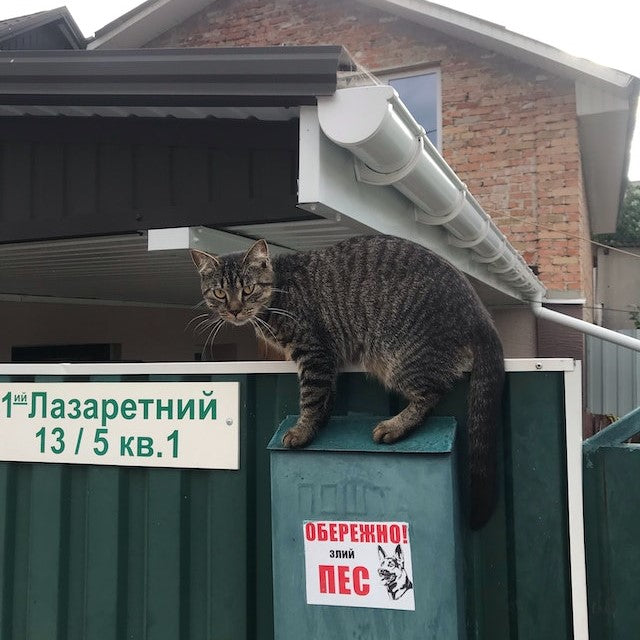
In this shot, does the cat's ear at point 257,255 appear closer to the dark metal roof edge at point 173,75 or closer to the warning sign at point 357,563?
the dark metal roof edge at point 173,75

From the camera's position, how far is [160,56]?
256 cm

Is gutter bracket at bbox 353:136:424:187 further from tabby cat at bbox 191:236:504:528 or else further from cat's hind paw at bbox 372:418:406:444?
cat's hind paw at bbox 372:418:406:444

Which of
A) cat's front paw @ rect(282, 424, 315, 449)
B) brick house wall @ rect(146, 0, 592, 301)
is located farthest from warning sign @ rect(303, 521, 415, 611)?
brick house wall @ rect(146, 0, 592, 301)

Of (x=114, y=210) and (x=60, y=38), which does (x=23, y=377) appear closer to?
(x=114, y=210)

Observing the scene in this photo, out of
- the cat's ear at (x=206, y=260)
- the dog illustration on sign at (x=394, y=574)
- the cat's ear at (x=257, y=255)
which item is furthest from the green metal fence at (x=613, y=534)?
the cat's ear at (x=206, y=260)

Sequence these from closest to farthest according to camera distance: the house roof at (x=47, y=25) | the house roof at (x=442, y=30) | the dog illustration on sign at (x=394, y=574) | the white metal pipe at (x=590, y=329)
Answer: the dog illustration on sign at (x=394, y=574) → the white metal pipe at (x=590, y=329) → the house roof at (x=442, y=30) → the house roof at (x=47, y=25)

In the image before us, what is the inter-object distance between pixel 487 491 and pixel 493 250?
296 centimetres

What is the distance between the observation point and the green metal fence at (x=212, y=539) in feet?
6.78

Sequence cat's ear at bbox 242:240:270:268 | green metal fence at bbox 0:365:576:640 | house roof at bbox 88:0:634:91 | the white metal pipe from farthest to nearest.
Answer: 1. house roof at bbox 88:0:634:91
2. the white metal pipe
3. cat's ear at bbox 242:240:270:268
4. green metal fence at bbox 0:365:576:640

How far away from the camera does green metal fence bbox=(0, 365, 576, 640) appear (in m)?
2.07

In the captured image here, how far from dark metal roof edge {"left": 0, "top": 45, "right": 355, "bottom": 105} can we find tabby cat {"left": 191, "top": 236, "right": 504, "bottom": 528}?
0.61 metres

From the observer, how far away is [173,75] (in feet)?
8.36

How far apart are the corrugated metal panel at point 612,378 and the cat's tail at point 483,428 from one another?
9116 millimetres

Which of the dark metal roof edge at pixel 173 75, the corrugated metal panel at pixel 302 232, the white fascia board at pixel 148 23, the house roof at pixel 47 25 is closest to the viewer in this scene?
the dark metal roof edge at pixel 173 75
